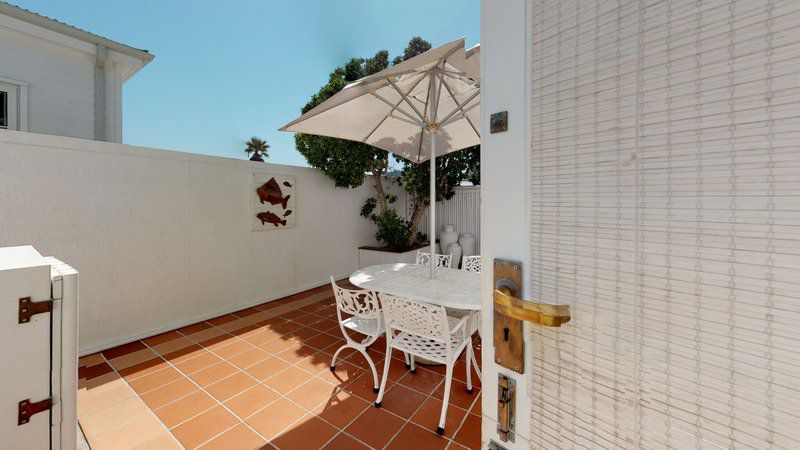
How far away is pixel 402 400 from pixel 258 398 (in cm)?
123

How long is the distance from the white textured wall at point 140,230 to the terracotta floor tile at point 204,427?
2.04 m

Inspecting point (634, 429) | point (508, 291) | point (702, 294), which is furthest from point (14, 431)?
point (702, 294)

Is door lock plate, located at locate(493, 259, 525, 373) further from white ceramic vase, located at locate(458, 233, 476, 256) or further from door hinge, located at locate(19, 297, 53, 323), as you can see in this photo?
white ceramic vase, located at locate(458, 233, 476, 256)

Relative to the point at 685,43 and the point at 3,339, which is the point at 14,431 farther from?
the point at 685,43

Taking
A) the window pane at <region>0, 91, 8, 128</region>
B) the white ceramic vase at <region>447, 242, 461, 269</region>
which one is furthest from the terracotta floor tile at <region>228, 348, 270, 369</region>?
the window pane at <region>0, 91, 8, 128</region>

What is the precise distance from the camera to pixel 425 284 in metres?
2.98

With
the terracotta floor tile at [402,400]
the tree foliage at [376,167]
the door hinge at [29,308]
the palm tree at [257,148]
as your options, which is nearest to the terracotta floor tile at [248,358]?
the terracotta floor tile at [402,400]

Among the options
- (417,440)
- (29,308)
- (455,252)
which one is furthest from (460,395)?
(455,252)

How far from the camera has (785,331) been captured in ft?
1.35

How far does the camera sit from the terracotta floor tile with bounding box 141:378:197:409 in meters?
2.44

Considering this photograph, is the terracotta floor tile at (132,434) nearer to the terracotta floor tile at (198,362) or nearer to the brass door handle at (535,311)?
the terracotta floor tile at (198,362)

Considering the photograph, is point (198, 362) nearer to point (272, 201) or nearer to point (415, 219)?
point (272, 201)

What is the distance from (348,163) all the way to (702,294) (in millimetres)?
5665

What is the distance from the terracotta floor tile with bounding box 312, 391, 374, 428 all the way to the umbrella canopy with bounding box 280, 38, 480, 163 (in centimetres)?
272
